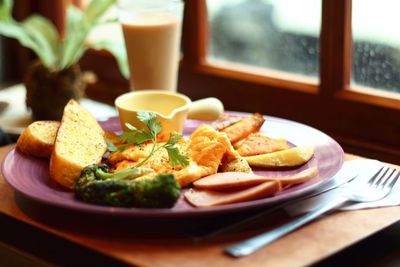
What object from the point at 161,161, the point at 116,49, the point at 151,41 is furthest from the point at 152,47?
the point at 161,161

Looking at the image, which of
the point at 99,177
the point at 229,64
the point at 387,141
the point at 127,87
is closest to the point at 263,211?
the point at 99,177

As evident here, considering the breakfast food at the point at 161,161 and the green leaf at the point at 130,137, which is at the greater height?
the green leaf at the point at 130,137

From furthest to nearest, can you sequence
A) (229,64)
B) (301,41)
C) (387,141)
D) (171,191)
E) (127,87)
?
(127,87) < (229,64) < (301,41) < (387,141) < (171,191)

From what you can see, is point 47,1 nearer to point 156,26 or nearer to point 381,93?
point 156,26

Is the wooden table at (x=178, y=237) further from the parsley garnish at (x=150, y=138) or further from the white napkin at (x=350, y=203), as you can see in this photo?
the parsley garnish at (x=150, y=138)

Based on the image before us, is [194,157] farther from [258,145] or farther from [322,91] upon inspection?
[322,91]

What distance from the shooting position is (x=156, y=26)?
5.06ft

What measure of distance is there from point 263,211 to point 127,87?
1032 millimetres

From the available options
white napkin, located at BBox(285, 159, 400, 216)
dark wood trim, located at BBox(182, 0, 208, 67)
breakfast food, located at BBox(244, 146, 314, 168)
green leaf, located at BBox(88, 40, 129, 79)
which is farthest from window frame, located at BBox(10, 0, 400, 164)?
breakfast food, located at BBox(244, 146, 314, 168)

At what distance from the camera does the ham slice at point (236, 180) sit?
1.05 metres

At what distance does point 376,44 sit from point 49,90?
2.30 feet

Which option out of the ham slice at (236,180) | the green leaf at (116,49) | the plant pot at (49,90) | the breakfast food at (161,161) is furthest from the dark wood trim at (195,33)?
the ham slice at (236,180)

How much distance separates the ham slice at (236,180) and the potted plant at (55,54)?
681mm

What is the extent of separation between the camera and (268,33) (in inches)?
67.4
